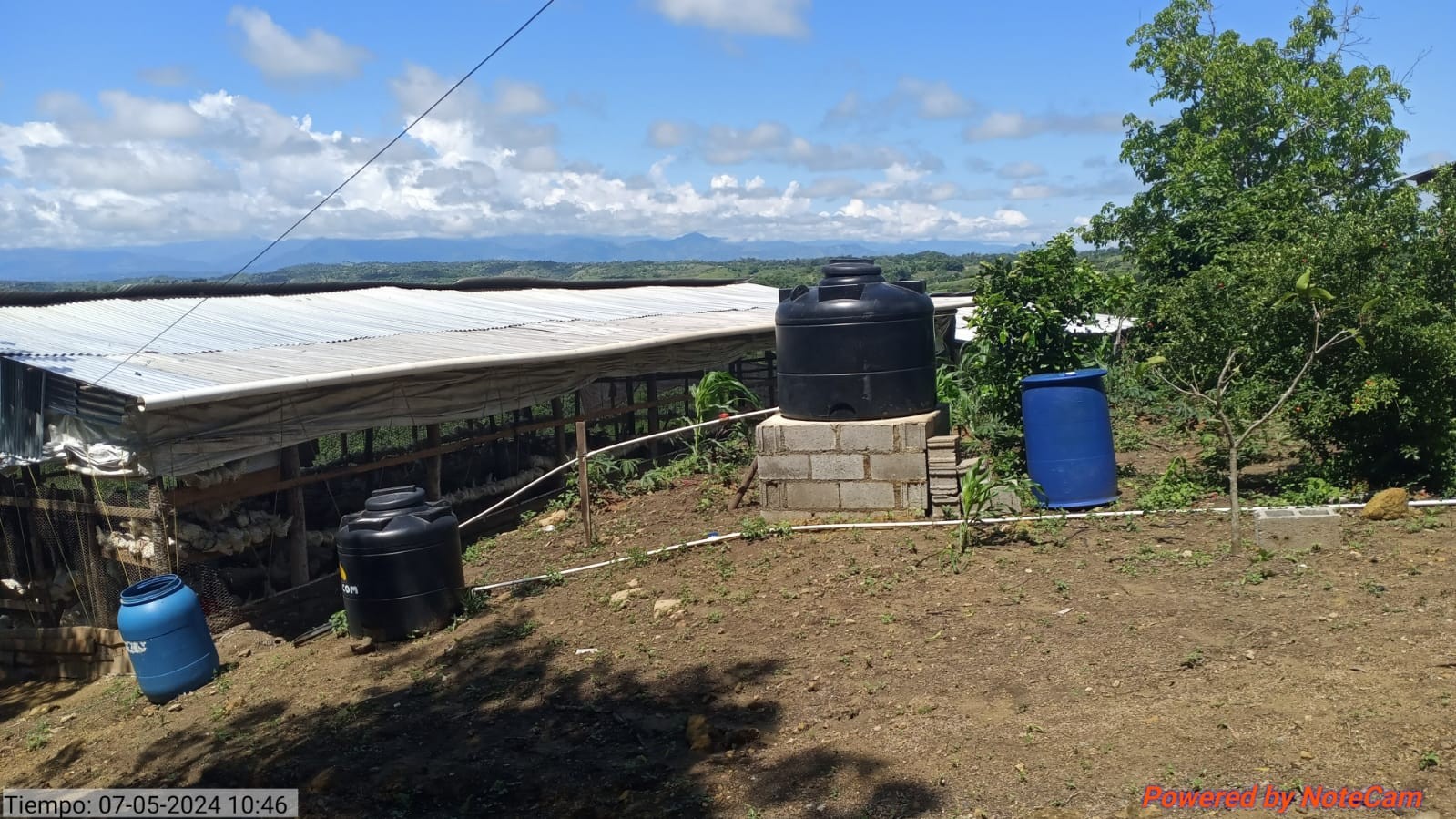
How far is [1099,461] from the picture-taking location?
29.0ft

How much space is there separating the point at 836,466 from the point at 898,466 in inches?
20.0

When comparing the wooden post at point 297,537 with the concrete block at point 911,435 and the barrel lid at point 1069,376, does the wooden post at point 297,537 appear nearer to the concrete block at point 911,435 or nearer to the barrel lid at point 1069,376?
the concrete block at point 911,435

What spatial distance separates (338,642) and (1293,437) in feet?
25.4

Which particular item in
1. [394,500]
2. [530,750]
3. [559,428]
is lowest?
[530,750]

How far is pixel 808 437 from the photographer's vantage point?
911 cm

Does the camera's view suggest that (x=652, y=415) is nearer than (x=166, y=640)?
No

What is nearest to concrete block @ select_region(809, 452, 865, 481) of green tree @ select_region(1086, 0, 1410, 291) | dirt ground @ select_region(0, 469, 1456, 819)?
dirt ground @ select_region(0, 469, 1456, 819)

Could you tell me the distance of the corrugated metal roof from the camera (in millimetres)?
9016

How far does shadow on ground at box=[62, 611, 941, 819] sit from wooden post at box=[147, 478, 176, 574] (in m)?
2.25

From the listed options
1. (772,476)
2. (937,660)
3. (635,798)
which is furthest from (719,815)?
(772,476)

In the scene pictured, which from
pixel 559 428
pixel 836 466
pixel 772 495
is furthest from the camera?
pixel 559 428

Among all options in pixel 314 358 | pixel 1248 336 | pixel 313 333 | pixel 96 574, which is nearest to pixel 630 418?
pixel 313 333

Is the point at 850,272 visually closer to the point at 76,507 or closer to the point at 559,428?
the point at 559,428

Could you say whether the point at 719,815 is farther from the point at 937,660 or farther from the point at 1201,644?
the point at 1201,644
